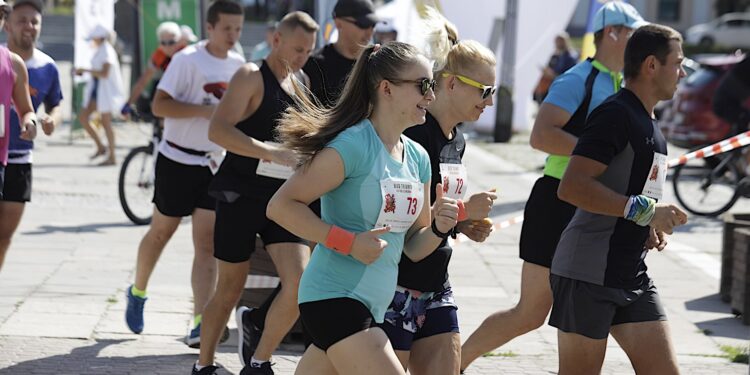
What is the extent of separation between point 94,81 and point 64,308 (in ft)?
33.2

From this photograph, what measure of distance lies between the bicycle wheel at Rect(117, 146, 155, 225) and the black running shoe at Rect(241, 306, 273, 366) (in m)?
5.41

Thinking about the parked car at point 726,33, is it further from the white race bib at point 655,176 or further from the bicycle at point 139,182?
the white race bib at point 655,176

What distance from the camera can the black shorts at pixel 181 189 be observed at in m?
6.68

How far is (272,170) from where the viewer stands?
18.6 feet

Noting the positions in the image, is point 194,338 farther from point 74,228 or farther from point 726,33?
point 726,33

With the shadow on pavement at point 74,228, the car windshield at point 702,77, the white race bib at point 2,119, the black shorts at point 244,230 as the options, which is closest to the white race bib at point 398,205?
the black shorts at point 244,230

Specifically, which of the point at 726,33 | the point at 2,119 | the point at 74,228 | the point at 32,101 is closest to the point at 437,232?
the point at 2,119

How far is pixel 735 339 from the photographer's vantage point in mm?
→ 7238

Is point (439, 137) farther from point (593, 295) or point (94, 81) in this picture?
point (94, 81)

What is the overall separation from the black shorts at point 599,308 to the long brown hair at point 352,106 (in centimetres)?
111

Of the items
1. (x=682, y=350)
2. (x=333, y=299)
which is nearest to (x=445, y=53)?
(x=333, y=299)

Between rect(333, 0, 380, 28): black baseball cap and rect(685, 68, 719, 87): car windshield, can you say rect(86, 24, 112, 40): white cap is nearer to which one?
rect(685, 68, 719, 87): car windshield

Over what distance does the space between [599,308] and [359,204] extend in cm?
112

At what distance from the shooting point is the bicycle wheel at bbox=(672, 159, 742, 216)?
42.9 ft
